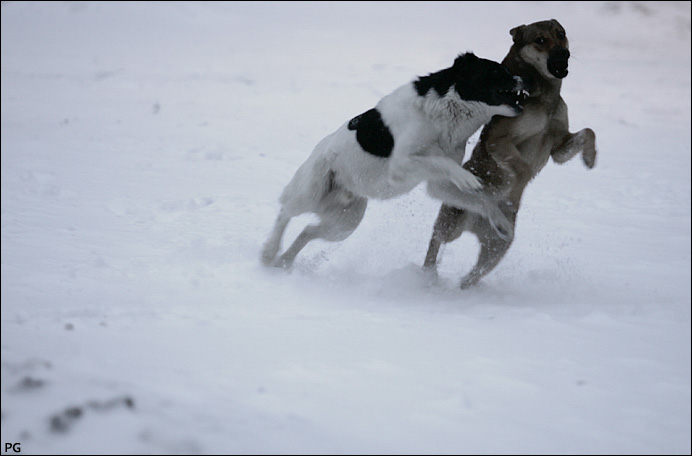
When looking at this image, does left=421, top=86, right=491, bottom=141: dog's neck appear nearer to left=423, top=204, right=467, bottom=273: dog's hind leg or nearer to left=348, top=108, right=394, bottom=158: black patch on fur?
left=348, top=108, right=394, bottom=158: black patch on fur

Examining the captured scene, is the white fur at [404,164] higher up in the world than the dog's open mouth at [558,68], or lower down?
lower down

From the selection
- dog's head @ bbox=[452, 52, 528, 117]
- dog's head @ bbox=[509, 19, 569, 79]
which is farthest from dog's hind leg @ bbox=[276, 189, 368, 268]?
dog's head @ bbox=[509, 19, 569, 79]

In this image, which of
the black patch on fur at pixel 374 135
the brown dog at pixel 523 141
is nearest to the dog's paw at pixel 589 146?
the brown dog at pixel 523 141

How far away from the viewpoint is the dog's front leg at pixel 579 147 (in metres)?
4.33

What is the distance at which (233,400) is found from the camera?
2504 mm

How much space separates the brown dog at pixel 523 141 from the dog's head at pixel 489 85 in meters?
0.11

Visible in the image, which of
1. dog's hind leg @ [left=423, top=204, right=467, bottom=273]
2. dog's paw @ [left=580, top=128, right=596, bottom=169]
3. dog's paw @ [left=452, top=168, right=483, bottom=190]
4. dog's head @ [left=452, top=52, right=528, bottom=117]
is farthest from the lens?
dog's hind leg @ [left=423, top=204, right=467, bottom=273]

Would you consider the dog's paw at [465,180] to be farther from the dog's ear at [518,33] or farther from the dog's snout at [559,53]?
the dog's ear at [518,33]

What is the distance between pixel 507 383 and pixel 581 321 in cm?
88

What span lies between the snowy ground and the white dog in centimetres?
56

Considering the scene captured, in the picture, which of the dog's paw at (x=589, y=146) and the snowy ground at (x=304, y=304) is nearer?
the snowy ground at (x=304, y=304)

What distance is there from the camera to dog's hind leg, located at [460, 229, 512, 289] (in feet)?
14.3

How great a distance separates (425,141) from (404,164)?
7.6 inches

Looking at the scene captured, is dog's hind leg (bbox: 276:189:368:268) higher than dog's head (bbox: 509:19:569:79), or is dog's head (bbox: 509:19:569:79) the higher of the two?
dog's head (bbox: 509:19:569:79)
